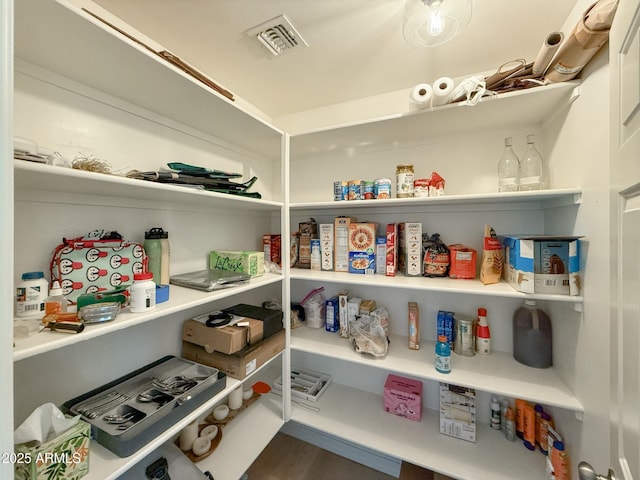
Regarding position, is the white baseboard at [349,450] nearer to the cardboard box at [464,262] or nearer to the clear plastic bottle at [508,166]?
the cardboard box at [464,262]

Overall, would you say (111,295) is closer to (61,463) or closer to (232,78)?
(61,463)

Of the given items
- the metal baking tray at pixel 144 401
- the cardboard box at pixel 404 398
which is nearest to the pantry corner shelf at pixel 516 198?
the metal baking tray at pixel 144 401

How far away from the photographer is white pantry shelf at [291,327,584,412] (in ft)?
3.29

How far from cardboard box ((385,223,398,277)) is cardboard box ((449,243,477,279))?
30cm

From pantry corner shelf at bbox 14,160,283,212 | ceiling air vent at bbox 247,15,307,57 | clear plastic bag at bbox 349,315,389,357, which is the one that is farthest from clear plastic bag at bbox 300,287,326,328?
ceiling air vent at bbox 247,15,307,57

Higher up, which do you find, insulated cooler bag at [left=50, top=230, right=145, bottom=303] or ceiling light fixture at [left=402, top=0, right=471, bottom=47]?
ceiling light fixture at [left=402, top=0, right=471, bottom=47]

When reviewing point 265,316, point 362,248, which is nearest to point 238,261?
point 265,316

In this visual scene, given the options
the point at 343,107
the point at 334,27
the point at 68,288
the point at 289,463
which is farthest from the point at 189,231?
the point at 289,463

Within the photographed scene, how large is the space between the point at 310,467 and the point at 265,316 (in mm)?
1018

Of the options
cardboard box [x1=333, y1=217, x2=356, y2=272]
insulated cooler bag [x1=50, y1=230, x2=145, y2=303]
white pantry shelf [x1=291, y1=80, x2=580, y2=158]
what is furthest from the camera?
cardboard box [x1=333, y1=217, x2=356, y2=272]

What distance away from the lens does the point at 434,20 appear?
0.95m

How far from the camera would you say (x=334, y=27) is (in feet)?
3.53

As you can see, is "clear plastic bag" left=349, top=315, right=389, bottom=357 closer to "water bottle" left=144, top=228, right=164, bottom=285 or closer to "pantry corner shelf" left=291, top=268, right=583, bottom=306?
"pantry corner shelf" left=291, top=268, right=583, bottom=306

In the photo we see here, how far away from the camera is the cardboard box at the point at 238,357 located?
108 cm
